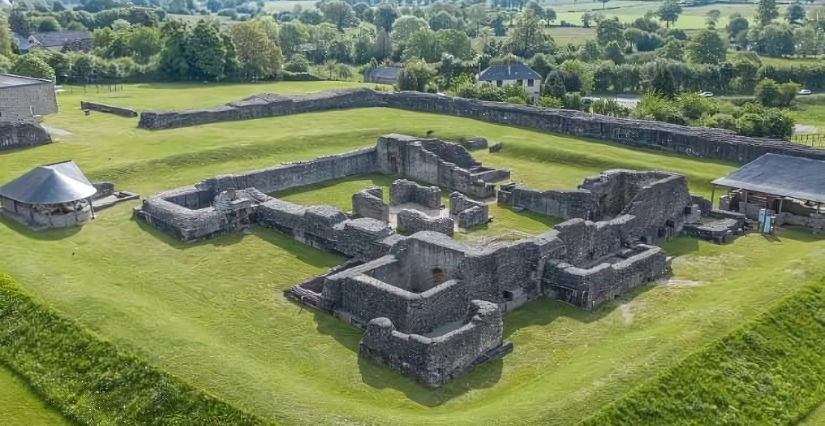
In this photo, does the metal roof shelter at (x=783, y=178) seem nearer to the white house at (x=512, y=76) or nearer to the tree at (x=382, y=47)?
the white house at (x=512, y=76)

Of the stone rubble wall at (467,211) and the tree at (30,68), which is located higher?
the tree at (30,68)

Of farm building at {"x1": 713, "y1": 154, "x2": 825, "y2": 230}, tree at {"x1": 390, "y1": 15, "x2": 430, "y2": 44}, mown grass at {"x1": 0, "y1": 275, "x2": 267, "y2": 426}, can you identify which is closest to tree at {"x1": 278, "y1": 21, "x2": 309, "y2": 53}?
tree at {"x1": 390, "y1": 15, "x2": 430, "y2": 44}

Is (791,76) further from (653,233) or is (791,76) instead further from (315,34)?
(315,34)

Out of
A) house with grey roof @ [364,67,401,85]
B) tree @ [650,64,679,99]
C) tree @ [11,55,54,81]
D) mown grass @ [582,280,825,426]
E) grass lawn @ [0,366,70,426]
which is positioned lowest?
grass lawn @ [0,366,70,426]

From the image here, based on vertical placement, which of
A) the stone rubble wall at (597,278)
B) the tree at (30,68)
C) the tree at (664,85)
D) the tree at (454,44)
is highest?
the tree at (454,44)

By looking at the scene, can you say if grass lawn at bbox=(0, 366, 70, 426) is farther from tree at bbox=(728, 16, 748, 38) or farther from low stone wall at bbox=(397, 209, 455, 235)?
tree at bbox=(728, 16, 748, 38)

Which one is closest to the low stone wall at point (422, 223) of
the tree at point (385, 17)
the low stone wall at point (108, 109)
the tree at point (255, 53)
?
the low stone wall at point (108, 109)
